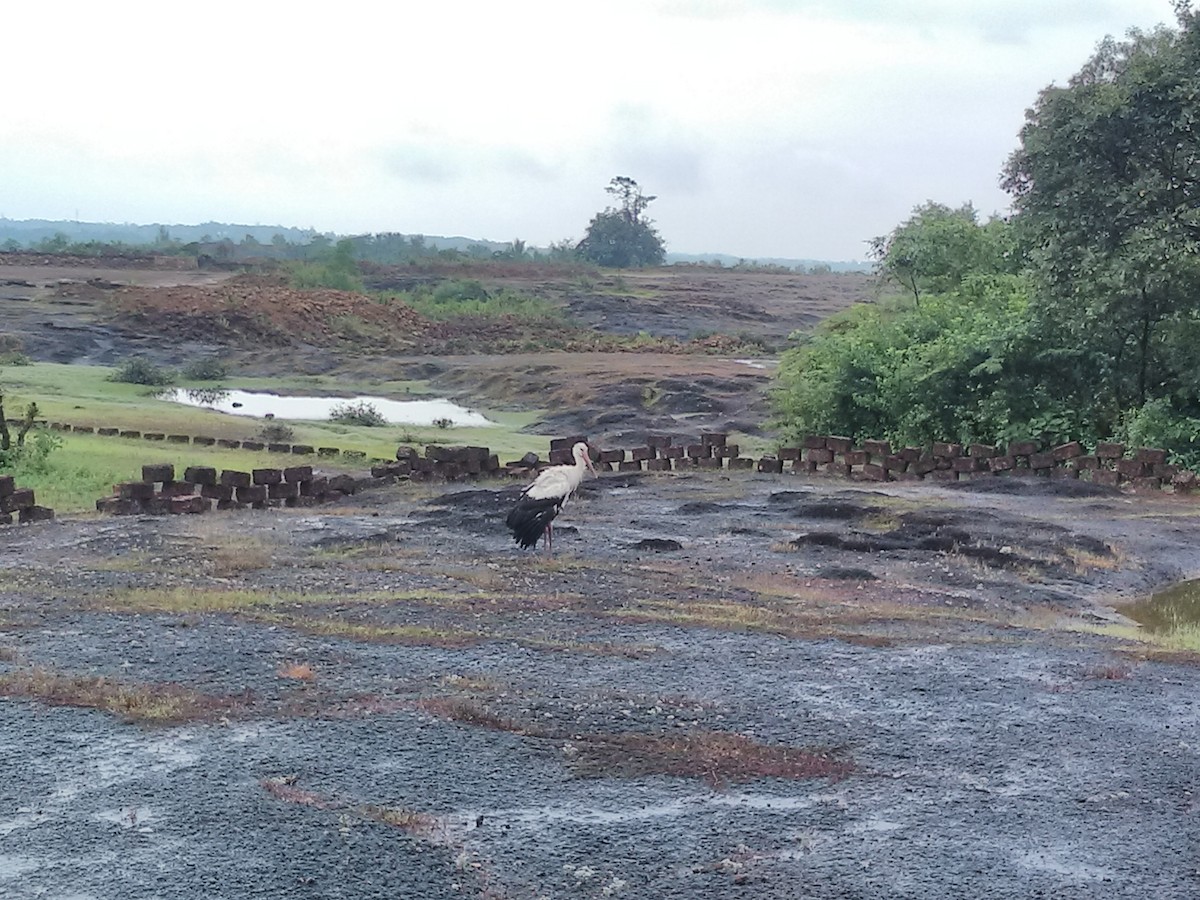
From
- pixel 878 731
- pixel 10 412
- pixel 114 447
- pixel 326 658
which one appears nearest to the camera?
pixel 878 731

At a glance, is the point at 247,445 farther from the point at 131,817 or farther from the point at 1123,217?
the point at 131,817

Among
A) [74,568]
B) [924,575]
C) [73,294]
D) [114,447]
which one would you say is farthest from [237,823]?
[73,294]

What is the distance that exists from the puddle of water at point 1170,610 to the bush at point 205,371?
3663 centimetres

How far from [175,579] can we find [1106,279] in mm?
14098

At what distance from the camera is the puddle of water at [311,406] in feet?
120

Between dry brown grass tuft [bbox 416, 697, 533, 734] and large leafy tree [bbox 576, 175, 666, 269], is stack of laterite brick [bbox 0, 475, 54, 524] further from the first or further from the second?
large leafy tree [bbox 576, 175, 666, 269]

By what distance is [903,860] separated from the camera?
5.70m

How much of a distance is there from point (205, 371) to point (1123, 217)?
107ft

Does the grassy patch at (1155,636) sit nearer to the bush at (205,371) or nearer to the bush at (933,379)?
the bush at (933,379)

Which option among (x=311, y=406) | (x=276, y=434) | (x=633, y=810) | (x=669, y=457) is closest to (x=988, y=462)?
(x=669, y=457)

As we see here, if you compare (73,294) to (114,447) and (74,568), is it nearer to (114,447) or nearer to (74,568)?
(114,447)

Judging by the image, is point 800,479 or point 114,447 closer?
point 800,479

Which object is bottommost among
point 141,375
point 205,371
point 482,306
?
point 141,375

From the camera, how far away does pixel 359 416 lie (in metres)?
34.5
